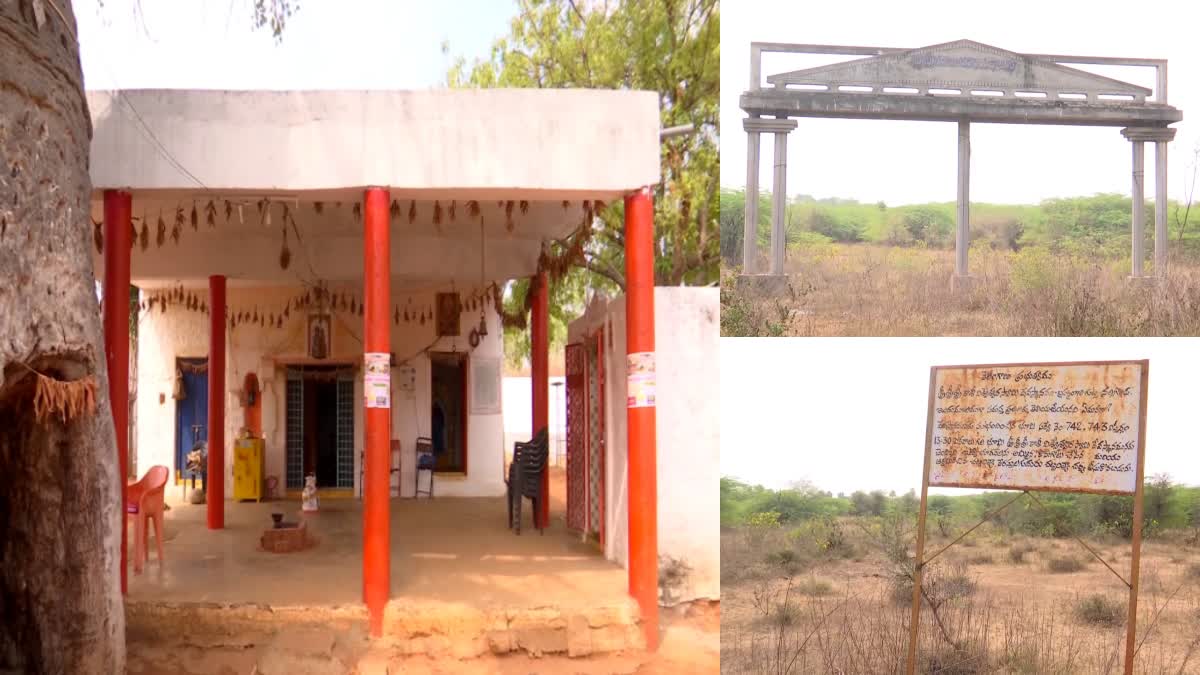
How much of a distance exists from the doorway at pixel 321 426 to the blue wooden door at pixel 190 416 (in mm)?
1336

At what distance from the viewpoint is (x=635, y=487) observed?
784 centimetres

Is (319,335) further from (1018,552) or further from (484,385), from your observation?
(1018,552)

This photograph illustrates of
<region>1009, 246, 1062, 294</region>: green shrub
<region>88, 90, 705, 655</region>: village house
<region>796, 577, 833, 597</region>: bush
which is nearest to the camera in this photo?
<region>88, 90, 705, 655</region>: village house

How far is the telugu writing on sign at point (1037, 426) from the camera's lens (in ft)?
19.1

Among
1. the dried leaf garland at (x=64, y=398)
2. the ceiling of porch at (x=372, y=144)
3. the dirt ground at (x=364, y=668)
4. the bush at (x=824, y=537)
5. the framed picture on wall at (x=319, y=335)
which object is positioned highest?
the ceiling of porch at (x=372, y=144)

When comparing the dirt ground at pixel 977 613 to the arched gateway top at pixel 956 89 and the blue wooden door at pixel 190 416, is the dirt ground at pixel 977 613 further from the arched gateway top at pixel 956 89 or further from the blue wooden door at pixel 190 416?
the blue wooden door at pixel 190 416

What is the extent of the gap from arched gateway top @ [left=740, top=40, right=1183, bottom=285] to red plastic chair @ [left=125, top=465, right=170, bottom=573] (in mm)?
6295

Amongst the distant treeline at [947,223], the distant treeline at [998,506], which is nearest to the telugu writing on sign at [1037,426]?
the distant treeline at [998,506]

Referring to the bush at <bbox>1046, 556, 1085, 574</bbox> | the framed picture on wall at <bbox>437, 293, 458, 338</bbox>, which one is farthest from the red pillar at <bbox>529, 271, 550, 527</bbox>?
the bush at <bbox>1046, 556, 1085, 574</bbox>

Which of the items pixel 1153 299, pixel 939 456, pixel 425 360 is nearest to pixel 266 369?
pixel 425 360

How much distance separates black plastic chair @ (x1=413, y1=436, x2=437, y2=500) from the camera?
1473 centimetres

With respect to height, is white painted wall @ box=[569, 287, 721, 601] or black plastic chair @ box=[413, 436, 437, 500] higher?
white painted wall @ box=[569, 287, 721, 601]

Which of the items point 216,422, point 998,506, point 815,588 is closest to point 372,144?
point 216,422

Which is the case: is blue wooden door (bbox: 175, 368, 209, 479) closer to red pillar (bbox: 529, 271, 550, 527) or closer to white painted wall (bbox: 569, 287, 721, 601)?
red pillar (bbox: 529, 271, 550, 527)
